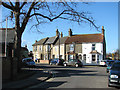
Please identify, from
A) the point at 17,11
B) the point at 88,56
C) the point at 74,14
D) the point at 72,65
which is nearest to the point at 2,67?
the point at 17,11

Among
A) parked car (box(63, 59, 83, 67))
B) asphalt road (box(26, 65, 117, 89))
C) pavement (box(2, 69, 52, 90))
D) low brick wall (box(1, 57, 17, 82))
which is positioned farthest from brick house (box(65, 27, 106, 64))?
low brick wall (box(1, 57, 17, 82))

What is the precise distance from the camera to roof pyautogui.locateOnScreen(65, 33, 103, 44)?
48.3 m

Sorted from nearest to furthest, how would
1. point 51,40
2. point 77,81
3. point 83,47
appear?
point 77,81 < point 83,47 < point 51,40

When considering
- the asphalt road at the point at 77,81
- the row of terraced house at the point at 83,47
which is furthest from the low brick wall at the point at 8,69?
the row of terraced house at the point at 83,47

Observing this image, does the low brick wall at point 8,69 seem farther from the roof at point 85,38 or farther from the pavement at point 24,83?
the roof at point 85,38

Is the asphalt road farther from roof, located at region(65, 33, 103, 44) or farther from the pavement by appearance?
roof, located at region(65, 33, 103, 44)

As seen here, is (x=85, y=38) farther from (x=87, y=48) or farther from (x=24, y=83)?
(x=24, y=83)

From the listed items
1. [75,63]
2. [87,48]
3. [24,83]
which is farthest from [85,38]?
[24,83]

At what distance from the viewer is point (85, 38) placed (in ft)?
167

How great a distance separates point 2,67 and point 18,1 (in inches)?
315

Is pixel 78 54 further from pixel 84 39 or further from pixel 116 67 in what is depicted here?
pixel 116 67

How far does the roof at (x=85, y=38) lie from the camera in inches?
1902

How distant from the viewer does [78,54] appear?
4956 cm

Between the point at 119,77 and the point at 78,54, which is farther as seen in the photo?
the point at 78,54
